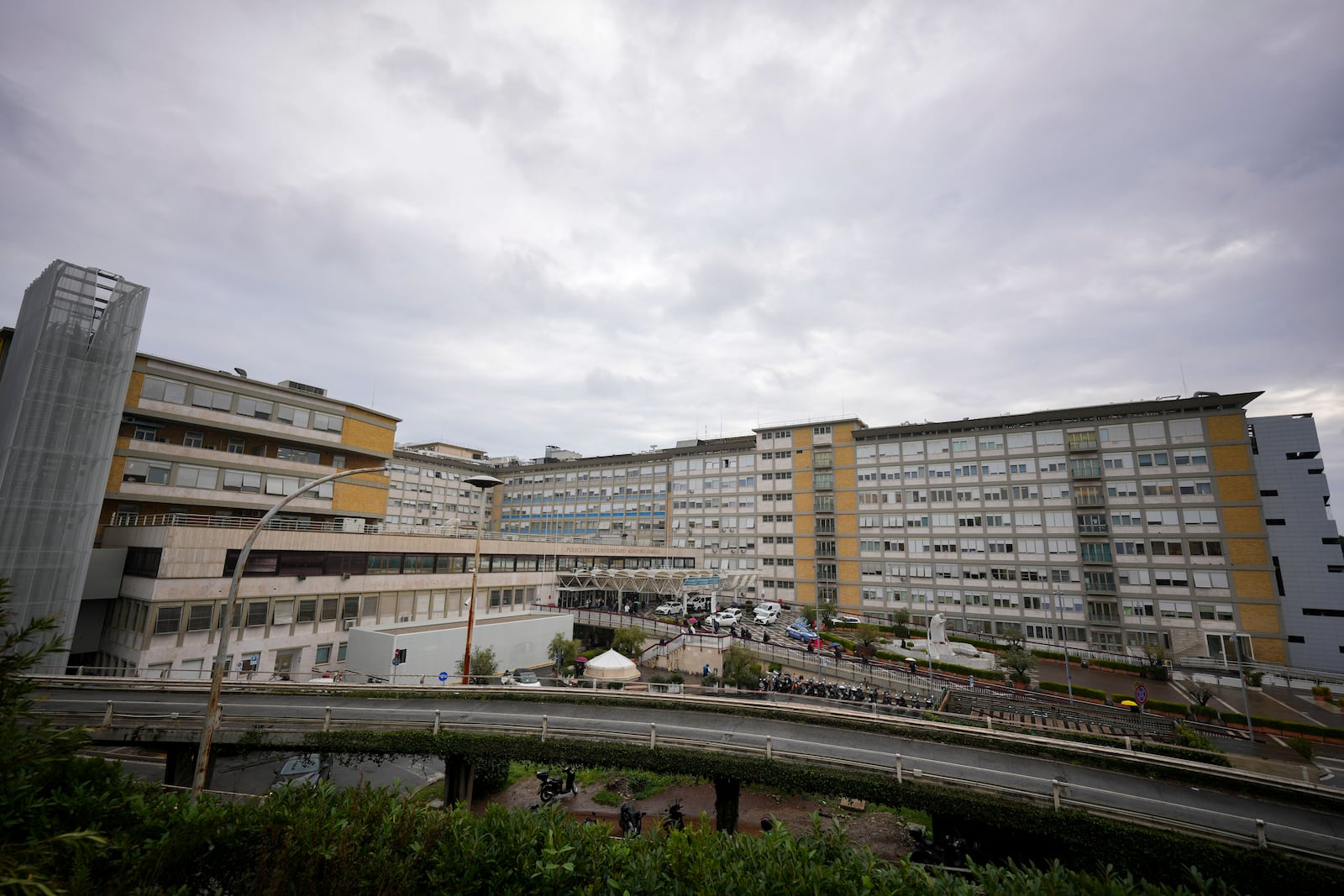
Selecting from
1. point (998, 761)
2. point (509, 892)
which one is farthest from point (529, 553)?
point (509, 892)

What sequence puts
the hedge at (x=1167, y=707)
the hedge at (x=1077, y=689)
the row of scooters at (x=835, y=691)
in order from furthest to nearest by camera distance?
the hedge at (x=1077, y=689), the hedge at (x=1167, y=707), the row of scooters at (x=835, y=691)

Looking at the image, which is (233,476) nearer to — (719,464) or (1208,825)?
(1208,825)

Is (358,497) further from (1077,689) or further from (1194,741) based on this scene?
(1077,689)

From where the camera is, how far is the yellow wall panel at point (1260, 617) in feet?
153

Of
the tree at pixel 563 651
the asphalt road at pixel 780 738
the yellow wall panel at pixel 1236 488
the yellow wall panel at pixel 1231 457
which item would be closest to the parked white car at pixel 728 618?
the tree at pixel 563 651

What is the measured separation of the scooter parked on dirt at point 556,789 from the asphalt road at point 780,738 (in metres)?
2.78

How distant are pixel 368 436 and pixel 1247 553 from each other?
2982 inches

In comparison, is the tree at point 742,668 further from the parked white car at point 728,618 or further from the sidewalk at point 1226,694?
the sidewalk at point 1226,694

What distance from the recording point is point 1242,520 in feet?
162

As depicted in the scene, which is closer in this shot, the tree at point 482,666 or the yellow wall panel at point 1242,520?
the tree at point 482,666

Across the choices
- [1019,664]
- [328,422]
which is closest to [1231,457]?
[1019,664]

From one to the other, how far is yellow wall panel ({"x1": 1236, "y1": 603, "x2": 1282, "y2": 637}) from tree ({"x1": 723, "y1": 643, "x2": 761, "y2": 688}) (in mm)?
45952

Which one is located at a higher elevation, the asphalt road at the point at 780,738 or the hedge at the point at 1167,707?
the asphalt road at the point at 780,738

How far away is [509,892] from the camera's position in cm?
647
